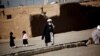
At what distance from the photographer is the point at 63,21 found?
3689 mm

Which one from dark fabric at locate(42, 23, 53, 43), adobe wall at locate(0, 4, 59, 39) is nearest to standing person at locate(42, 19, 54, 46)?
dark fabric at locate(42, 23, 53, 43)

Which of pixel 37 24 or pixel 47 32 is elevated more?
pixel 37 24

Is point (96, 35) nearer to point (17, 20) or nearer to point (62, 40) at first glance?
point (62, 40)

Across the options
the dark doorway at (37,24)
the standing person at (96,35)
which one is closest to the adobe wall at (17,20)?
the dark doorway at (37,24)

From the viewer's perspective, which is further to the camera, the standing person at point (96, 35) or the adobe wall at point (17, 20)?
the standing person at point (96, 35)

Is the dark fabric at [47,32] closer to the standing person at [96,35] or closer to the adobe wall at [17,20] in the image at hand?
the adobe wall at [17,20]

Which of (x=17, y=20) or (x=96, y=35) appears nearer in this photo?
(x=17, y=20)

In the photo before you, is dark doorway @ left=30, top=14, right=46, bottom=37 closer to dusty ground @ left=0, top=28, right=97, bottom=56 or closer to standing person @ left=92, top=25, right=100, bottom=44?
dusty ground @ left=0, top=28, right=97, bottom=56

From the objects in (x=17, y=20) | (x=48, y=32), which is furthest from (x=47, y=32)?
(x=17, y=20)

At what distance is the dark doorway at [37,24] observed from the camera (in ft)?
11.5

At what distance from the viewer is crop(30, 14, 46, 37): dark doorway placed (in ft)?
11.5

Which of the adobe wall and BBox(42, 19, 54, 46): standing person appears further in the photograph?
BBox(42, 19, 54, 46): standing person

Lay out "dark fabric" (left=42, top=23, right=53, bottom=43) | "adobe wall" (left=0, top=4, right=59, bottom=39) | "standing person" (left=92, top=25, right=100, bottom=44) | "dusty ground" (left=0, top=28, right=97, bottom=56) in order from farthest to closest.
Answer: "standing person" (left=92, top=25, right=100, bottom=44) < "dark fabric" (left=42, top=23, right=53, bottom=43) < "dusty ground" (left=0, top=28, right=97, bottom=56) < "adobe wall" (left=0, top=4, right=59, bottom=39)

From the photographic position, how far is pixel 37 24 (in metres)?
3.54
